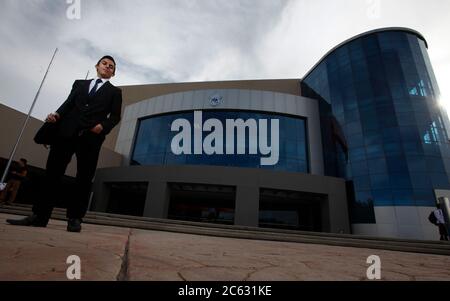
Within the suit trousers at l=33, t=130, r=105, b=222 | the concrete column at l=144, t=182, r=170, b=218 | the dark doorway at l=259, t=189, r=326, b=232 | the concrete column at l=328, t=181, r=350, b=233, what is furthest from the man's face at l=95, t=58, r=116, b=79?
the dark doorway at l=259, t=189, r=326, b=232

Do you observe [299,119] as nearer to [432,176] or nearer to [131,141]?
[432,176]

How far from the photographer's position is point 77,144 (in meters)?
2.82

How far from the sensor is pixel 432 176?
1475 centimetres

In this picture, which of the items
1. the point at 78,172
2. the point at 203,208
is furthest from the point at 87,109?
the point at 203,208

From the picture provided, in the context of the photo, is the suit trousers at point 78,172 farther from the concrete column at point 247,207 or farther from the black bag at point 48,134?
the concrete column at point 247,207

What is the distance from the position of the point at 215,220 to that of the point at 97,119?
727 inches

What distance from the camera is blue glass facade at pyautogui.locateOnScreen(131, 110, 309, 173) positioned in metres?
17.4

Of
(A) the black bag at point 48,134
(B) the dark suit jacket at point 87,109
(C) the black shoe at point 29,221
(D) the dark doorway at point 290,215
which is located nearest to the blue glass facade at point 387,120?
(D) the dark doorway at point 290,215

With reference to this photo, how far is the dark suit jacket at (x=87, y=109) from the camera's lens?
273cm

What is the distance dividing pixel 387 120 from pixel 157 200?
677 inches

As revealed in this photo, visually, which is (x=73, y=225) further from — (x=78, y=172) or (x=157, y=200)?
(x=157, y=200)

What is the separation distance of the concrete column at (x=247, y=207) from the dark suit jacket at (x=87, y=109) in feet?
38.2

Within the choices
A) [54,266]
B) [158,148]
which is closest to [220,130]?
[158,148]
